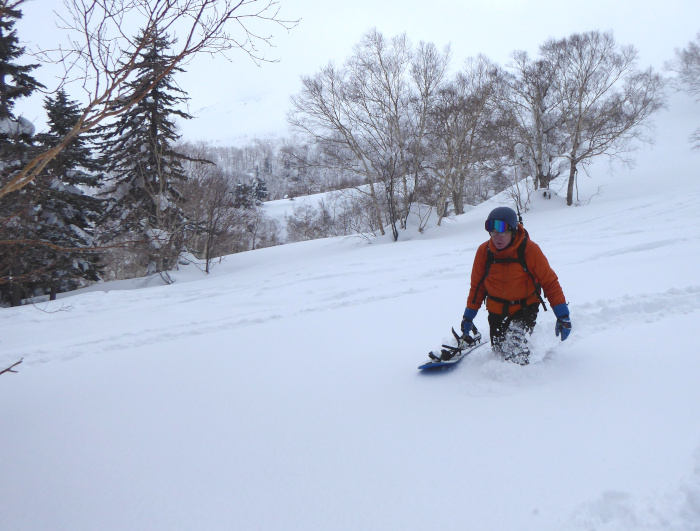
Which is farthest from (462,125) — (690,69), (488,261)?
(690,69)

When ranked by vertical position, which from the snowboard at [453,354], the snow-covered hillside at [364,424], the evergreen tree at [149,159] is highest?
the evergreen tree at [149,159]

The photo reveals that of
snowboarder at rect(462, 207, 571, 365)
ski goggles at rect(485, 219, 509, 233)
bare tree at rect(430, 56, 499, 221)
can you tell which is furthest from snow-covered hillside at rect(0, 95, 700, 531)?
bare tree at rect(430, 56, 499, 221)

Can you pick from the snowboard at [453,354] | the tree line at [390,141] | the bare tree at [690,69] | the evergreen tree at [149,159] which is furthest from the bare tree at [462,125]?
the bare tree at [690,69]

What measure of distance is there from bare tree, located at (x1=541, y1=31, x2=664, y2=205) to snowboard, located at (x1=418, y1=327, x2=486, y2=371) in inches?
844

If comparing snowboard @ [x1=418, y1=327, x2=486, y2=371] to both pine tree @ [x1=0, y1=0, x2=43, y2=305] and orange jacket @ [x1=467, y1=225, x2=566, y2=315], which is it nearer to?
orange jacket @ [x1=467, y1=225, x2=566, y2=315]

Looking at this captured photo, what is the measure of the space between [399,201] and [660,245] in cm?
1307

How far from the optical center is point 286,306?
25.6 feet

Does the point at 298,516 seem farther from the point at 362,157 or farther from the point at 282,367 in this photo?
the point at 362,157

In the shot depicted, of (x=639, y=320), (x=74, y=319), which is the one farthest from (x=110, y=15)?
(x=74, y=319)

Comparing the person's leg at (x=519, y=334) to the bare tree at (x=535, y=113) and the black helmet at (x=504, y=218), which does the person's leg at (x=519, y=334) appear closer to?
the black helmet at (x=504, y=218)

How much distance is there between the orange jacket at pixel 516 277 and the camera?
3357 millimetres

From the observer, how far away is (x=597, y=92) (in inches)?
848

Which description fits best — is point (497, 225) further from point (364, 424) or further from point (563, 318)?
point (364, 424)

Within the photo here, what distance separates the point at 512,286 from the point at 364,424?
1743 mm
